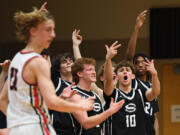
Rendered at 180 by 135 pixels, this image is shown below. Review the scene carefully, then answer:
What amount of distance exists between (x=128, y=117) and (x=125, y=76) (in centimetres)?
43

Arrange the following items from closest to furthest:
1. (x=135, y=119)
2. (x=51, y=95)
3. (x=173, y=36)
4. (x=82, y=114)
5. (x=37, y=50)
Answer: (x=51, y=95) < (x=37, y=50) < (x=82, y=114) < (x=135, y=119) < (x=173, y=36)

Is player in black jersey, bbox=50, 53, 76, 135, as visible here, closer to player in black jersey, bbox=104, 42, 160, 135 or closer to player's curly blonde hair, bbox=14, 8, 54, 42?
player in black jersey, bbox=104, 42, 160, 135

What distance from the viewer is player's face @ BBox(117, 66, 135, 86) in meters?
4.77

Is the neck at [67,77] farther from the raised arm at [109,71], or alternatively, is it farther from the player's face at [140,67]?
the player's face at [140,67]

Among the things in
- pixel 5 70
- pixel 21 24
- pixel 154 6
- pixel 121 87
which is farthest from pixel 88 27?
pixel 21 24

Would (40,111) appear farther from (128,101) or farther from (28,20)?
(128,101)

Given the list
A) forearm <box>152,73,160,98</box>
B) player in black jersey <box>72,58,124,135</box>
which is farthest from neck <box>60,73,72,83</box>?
forearm <box>152,73,160,98</box>

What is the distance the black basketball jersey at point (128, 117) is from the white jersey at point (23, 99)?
1.74 metres

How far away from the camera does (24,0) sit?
31.5 ft

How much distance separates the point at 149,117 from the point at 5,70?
5.52 ft

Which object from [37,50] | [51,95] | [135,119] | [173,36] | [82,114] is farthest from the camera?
[173,36]

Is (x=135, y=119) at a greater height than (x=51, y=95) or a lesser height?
lesser

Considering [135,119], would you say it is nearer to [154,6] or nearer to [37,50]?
[37,50]

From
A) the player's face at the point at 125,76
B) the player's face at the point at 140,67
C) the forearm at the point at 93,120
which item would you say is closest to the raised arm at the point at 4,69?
the forearm at the point at 93,120
